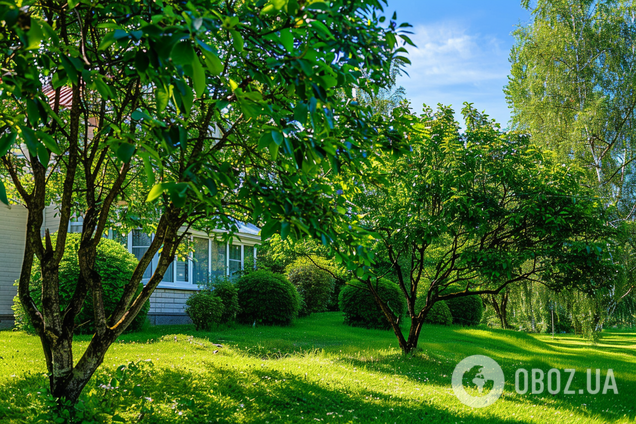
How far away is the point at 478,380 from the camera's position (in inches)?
328

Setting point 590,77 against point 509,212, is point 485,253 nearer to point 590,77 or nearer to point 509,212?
point 509,212

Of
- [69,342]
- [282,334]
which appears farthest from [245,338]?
[69,342]

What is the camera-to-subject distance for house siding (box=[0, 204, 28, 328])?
507 inches

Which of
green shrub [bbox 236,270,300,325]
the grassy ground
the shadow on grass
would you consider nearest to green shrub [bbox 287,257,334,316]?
green shrub [bbox 236,270,300,325]

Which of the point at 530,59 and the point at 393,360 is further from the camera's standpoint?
the point at 530,59

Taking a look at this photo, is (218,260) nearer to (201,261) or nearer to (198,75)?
(201,261)

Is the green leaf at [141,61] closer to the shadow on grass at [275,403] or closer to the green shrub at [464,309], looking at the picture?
the shadow on grass at [275,403]

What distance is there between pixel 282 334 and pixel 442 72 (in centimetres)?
838

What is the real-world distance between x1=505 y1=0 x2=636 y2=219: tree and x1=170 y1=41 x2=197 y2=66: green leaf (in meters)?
14.9

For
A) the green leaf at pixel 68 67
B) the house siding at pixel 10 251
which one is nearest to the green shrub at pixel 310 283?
the house siding at pixel 10 251

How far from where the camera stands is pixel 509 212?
26.5 ft

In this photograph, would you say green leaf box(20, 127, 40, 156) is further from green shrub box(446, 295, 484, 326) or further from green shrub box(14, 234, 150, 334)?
green shrub box(446, 295, 484, 326)

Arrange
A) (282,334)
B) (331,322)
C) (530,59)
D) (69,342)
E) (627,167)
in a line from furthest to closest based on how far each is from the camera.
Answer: (331,322) → (530,59) → (627,167) → (282,334) → (69,342)

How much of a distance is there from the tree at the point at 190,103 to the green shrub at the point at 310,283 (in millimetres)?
13739
